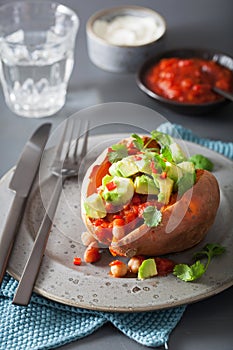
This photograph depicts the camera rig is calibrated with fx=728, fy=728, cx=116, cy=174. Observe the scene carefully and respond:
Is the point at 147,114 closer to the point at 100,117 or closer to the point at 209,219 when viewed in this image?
the point at 100,117

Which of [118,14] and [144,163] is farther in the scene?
Result: [118,14]

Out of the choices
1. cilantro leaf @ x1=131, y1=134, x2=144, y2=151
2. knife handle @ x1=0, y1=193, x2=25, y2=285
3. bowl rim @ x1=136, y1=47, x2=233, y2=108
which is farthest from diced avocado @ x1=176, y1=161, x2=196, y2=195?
bowl rim @ x1=136, y1=47, x2=233, y2=108

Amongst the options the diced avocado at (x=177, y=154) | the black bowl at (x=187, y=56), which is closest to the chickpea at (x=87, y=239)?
the diced avocado at (x=177, y=154)

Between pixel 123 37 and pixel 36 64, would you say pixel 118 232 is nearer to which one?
pixel 36 64

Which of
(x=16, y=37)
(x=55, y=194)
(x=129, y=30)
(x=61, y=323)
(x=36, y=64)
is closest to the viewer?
(x=61, y=323)

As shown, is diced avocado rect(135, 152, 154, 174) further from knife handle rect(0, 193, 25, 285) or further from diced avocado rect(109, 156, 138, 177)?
knife handle rect(0, 193, 25, 285)

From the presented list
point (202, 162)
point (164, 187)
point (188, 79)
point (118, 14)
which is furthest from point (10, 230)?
point (118, 14)

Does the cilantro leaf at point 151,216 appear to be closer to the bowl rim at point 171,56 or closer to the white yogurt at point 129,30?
the bowl rim at point 171,56
